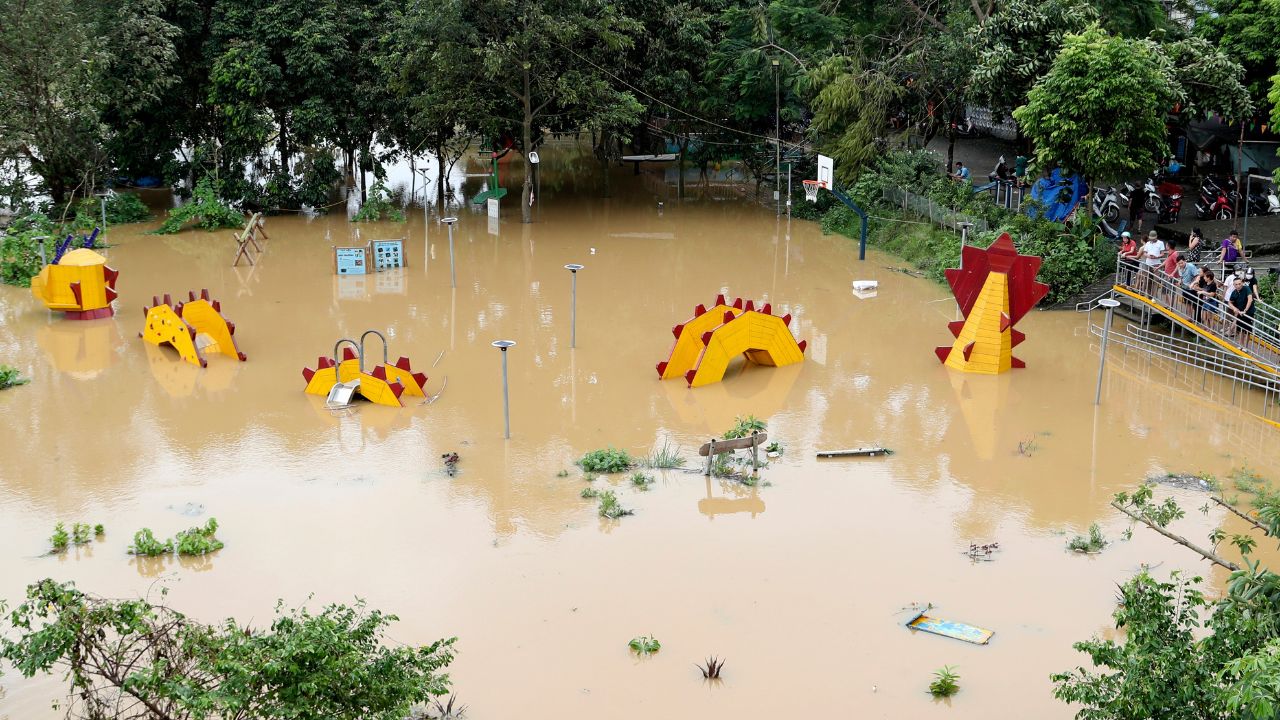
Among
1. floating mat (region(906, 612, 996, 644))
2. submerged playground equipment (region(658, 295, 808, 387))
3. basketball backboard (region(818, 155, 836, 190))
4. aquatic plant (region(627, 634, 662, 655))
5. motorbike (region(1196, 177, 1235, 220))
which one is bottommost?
aquatic plant (region(627, 634, 662, 655))

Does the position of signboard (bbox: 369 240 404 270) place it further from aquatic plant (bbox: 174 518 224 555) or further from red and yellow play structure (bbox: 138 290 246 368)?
aquatic plant (bbox: 174 518 224 555)

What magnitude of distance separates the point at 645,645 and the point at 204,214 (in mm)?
22291

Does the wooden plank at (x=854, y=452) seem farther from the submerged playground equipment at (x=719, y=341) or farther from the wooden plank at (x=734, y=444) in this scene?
the submerged playground equipment at (x=719, y=341)

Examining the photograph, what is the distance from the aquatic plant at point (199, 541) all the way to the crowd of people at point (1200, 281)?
13.3 metres

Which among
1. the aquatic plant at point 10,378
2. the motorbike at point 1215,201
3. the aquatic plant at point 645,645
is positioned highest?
the motorbike at point 1215,201

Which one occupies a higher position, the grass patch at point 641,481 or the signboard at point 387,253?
the signboard at point 387,253

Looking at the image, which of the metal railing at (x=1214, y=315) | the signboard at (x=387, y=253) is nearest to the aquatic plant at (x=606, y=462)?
the metal railing at (x=1214, y=315)

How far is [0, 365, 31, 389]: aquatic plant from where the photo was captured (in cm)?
1747

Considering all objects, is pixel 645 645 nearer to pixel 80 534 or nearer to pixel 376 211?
pixel 80 534

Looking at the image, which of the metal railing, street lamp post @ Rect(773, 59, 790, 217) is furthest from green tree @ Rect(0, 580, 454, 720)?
street lamp post @ Rect(773, 59, 790, 217)

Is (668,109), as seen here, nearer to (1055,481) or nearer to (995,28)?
(995,28)

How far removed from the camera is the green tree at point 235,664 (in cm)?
766

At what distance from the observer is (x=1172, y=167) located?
29.4 m

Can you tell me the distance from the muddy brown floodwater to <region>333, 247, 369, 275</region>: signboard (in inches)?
65.1
